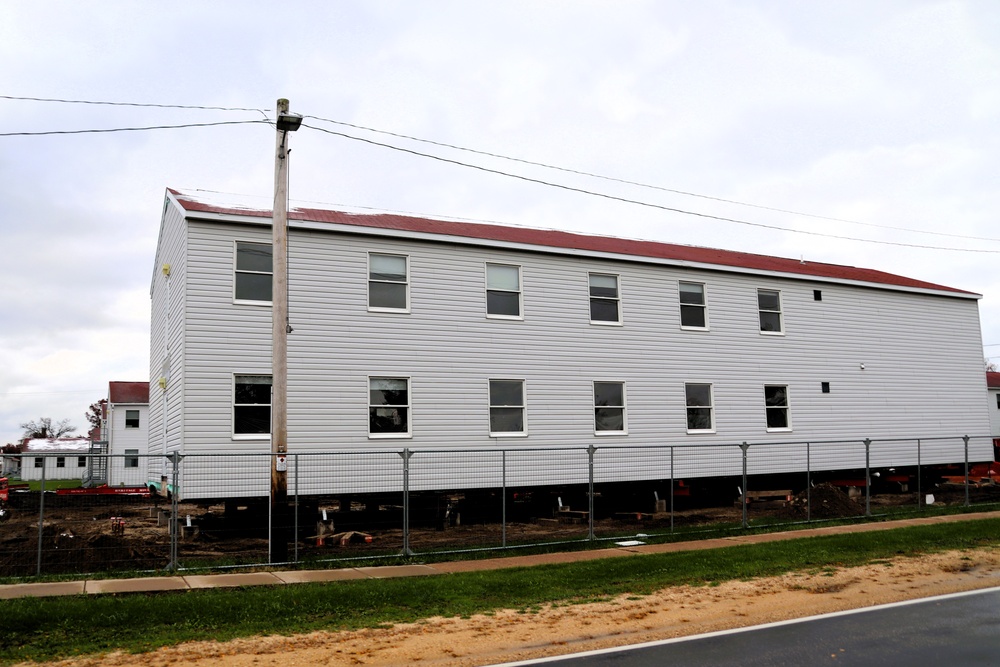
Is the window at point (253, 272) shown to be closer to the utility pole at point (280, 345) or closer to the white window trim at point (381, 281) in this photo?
the white window trim at point (381, 281)

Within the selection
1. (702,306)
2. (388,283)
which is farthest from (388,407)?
(702,306)

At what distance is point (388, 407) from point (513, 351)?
3.88 m

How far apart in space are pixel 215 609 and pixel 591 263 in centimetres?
1606

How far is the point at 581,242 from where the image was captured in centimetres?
2584

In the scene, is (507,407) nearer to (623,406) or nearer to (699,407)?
(623,406)

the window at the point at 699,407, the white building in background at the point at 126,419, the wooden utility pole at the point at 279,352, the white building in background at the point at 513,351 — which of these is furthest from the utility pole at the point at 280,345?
the white building in background at the point at 126,419

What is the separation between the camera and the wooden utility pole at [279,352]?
13688 mm

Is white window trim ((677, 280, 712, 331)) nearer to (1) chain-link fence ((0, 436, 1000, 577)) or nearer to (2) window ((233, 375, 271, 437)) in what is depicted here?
(1) chain-link fence ((0, 436, 1000, 577))

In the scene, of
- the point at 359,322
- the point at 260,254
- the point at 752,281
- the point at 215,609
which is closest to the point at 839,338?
the point at 752,281

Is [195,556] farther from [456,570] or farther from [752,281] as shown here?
[752,281]

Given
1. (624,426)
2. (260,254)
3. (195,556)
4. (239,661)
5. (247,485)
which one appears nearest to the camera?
(239,661)

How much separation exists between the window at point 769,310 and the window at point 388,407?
12266 millimetres

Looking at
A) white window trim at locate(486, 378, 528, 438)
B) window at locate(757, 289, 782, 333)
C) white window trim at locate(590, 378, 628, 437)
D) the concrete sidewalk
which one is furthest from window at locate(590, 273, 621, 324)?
the concrete sidewalk

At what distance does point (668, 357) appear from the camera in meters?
25.2
